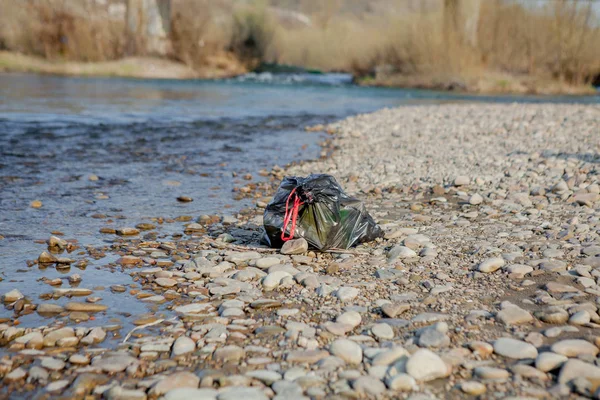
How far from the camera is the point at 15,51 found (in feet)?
118

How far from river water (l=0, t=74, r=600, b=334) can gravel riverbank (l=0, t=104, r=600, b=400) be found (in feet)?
1.10

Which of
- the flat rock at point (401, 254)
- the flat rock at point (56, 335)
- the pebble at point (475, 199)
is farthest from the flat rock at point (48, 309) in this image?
the pebble at point (475, 199)

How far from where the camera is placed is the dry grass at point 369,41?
28594 millimetres

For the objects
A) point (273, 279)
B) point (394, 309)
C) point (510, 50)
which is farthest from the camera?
point (510, 50)

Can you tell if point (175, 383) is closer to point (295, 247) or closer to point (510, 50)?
point (295, 247)

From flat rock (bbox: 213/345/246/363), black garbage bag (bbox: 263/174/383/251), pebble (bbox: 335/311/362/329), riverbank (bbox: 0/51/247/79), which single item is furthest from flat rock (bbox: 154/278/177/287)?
riverbank (bbox: 0/51/247/79)

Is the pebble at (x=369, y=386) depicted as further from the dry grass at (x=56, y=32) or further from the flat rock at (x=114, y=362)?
the dry grass at (x=56, y=32)

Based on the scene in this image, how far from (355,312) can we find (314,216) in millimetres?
1382

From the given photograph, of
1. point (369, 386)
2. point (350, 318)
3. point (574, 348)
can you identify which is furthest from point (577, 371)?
point (350, 318)

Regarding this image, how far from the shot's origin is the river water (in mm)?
5070

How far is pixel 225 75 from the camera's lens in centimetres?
3888

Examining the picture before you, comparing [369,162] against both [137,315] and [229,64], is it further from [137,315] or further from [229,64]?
[229,64]

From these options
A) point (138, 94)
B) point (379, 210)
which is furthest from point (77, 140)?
point (138, 94)

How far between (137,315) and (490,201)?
A: 4.13 m
